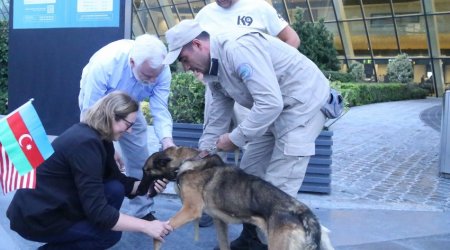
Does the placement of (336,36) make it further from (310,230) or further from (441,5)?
(310,230)

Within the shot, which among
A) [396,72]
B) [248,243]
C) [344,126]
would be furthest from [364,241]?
[396,72]

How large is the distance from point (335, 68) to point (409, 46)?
7.96 meters

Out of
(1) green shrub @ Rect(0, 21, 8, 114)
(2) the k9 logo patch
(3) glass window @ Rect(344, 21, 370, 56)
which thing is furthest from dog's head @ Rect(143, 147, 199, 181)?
(3) glass window @ Rect(344, 21, 370, 56)

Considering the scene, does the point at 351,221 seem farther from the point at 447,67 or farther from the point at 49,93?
the point at 447,67

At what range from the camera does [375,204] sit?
21.2 feet

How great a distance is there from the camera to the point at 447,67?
29.6 meters

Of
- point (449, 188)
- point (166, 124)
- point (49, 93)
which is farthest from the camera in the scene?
point (49, 93)

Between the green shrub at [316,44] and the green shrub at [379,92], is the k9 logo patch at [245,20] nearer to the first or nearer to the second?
the green shrub at [379,92]

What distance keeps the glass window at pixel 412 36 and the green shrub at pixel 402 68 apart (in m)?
0.87

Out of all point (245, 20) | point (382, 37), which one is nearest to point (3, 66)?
point (245, 20)

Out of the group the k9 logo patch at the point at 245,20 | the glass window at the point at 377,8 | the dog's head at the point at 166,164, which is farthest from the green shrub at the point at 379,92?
the dog's head at the point at 166,164

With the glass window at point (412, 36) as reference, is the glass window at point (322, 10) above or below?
above

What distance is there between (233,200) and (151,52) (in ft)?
3.90

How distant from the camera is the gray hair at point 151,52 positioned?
Answer: 3.97m
